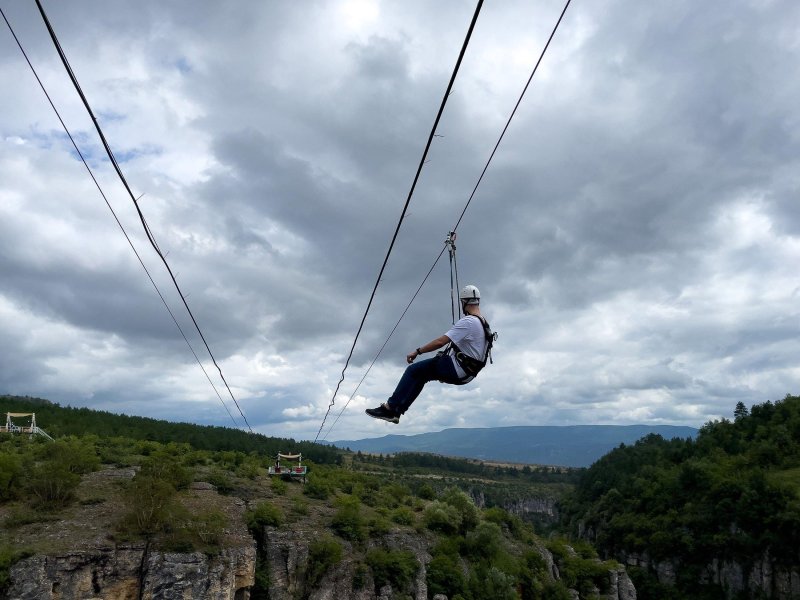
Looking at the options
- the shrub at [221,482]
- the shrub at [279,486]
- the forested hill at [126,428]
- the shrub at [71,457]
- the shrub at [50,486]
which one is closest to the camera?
the shrub at [50,486]

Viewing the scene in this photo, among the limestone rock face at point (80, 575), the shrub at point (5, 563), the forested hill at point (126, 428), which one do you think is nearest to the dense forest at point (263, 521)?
the shrub at point (5, 563)

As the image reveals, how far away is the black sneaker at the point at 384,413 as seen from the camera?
982 cm

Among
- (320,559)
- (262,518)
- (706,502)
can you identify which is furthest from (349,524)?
(706,502)

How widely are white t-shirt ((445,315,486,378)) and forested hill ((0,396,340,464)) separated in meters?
76.1

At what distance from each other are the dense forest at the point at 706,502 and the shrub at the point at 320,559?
76.8 metres

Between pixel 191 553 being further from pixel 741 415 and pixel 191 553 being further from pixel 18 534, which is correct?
pixel 741 415

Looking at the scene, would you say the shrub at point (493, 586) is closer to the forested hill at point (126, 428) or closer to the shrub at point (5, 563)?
the shrub at point (5, 563)

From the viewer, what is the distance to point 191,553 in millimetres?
35562

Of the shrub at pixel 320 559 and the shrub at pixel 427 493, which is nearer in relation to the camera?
the shrub at pixel 320 559

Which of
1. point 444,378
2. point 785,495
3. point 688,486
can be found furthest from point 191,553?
point 688,486

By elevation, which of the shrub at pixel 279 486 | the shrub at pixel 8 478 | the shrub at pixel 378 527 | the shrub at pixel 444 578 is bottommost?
the shrub at pixel 444 578

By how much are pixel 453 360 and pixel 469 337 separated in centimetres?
55

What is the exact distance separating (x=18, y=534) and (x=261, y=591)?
16.3 m

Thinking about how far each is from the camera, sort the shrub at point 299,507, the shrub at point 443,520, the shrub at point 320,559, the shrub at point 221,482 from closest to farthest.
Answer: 1. the shrub at point 320,559
2. the shrub at point 299,507
3. the shrub at point 221,482
4. the shrub at point 443,520
